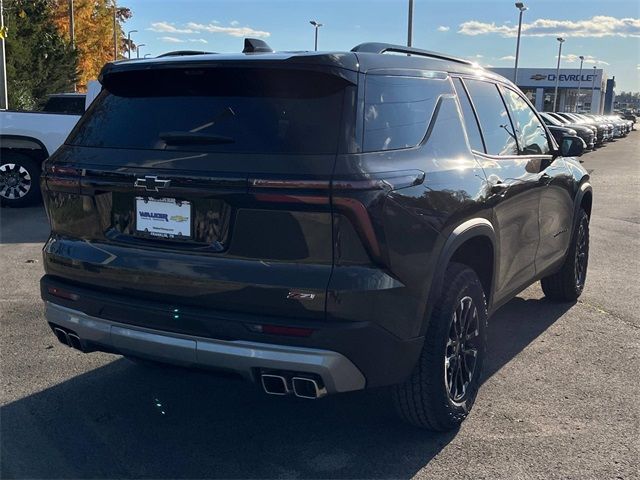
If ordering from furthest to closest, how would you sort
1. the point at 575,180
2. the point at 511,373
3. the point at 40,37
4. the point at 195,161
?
the point at 40,37, the point at 575,180, the point at 511,373, the point at 195,161

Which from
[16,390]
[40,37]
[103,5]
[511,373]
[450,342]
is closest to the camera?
[450,342]

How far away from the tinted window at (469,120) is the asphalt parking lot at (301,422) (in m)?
1.45

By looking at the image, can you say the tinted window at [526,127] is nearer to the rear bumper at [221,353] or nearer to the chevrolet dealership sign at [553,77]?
the rear bumper at [221,353]

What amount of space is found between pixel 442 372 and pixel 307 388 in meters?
0.78

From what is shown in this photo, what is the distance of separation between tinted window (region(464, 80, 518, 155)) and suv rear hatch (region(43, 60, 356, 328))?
139cm

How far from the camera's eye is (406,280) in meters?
2.99

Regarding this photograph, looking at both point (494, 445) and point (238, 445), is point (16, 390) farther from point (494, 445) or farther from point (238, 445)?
point (494, 445)

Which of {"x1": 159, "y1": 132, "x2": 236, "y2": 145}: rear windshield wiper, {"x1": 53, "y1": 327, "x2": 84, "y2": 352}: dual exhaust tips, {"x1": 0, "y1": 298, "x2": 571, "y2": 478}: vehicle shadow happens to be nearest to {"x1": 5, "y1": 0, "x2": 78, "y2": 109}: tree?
{"x1": 0, "y1": 298, "x2": 571, "y2": 478}: vehicle shadow

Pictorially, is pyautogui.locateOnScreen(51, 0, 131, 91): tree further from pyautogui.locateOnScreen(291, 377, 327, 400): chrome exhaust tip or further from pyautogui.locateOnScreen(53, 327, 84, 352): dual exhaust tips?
pyautogui.locateOnScreen(291, 377, 327, 400): chrome exhaust tip

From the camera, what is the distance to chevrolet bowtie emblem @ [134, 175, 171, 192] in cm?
299

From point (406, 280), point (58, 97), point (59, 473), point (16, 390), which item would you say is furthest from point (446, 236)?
point (58, 97)

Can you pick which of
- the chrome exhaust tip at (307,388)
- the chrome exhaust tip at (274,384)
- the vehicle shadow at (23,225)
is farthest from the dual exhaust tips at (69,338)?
the vehicle shadow at (23,225)

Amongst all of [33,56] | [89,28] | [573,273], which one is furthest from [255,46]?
[89,28]

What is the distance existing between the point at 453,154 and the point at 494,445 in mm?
1474
